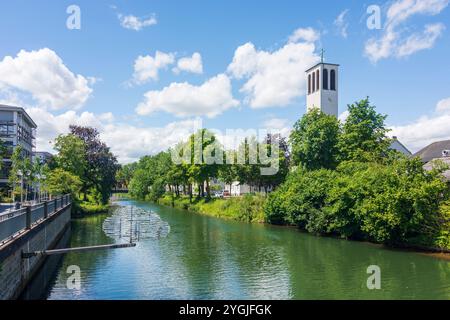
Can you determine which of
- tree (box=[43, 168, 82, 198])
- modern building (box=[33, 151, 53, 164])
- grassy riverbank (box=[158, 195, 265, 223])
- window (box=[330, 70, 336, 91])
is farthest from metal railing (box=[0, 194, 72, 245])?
window (box=[330, 70, 336, 91])

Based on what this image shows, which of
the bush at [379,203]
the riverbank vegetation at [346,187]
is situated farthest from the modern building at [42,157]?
the bush at [379,203]

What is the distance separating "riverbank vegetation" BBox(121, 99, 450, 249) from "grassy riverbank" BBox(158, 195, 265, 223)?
0.13 meters

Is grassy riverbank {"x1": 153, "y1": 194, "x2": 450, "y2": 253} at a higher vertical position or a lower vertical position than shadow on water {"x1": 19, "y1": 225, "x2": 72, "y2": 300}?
higher

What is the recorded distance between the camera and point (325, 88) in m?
72.8

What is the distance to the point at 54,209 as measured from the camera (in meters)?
32.5

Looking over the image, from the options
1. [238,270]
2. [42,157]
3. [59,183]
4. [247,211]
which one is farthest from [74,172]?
[42,157]

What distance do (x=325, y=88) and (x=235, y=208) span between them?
91.9 feet

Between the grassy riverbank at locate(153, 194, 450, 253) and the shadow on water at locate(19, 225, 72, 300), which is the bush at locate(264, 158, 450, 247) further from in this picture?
the shadow on water at locate(19, 225, 72, 300)

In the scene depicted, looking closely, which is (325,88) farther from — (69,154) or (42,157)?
(42,157)

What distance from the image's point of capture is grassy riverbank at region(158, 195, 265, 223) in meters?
54.1

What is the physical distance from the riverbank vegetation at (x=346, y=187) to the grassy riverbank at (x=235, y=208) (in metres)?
0.13

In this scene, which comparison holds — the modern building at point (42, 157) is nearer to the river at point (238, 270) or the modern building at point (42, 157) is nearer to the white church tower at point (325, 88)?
the river at point (238, 270)
